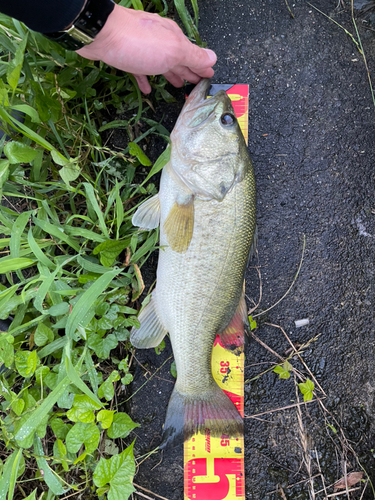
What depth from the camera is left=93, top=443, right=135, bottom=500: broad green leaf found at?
1642mm

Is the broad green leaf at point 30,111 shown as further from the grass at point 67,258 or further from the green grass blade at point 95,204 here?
the green grass blade at point 95,204

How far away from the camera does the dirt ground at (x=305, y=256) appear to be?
2215 mm

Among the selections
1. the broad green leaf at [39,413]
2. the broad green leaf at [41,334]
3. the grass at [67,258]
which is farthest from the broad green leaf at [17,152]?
the broad green leaf at [39,413]

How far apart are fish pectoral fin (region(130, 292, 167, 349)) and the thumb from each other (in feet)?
4.65

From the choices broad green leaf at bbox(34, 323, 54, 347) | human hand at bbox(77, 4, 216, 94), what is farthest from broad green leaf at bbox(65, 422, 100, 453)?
human hand at bbox(77, 4, 216, 94)

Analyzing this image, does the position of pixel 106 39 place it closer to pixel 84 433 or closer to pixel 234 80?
pixel 234 80

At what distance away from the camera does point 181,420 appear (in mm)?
1981

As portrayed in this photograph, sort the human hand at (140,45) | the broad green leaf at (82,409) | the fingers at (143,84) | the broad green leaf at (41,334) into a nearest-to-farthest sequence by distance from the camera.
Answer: the human hand at (140,45), the broad green leaf at (82,409), the broad green leaf at (41,334), the fingers at (143,84)

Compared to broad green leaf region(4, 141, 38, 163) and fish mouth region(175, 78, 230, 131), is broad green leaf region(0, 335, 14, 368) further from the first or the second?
fish mouth region(175, 78, 230, 131)

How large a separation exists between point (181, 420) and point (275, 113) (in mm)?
2223

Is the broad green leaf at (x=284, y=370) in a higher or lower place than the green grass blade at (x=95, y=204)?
lower

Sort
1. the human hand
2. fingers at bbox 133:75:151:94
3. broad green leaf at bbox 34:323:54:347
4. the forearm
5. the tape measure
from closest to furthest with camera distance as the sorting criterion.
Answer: the forearm, the human hand, broad green leaf at bbox 34:323:54:347, fingers at bbox 133:75:151:94, the tape measure

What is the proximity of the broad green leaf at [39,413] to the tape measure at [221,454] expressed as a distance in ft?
3.40

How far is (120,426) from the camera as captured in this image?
1.82 meters
